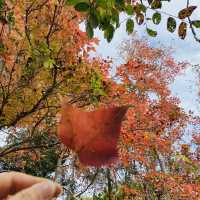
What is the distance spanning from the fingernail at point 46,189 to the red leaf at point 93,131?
9 centimetres

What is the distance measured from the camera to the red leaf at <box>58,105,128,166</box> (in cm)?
60

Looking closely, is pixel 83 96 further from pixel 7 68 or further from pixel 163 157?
pixel 163 157

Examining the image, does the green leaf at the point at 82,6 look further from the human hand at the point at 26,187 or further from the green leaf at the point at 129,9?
the human hand at the point at 26,187

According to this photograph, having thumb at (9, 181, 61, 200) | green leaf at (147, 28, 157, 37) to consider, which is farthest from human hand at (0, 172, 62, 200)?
green leaf at (147, 28, 157, 37)

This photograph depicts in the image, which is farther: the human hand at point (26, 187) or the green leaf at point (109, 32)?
the green leaf at point (109, 32)

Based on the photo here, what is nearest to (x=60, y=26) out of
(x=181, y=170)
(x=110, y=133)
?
(x=110, y=133)

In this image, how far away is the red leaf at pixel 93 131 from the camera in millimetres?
598

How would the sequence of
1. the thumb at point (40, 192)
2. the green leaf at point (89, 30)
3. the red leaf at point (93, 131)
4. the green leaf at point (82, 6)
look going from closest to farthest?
the thumb at point (40, 192) < the red leaf at point (93, 131) < the green leaf at point (82, 6) < the green leaf at point (89, 30)

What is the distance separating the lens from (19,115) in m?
9.05

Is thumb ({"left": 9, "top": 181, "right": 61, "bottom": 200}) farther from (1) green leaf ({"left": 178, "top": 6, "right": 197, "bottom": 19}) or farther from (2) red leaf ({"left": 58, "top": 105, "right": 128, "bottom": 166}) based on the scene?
(1) green leaf ({"left": 178, "top": 6, "right": 197, "bottom": 19})

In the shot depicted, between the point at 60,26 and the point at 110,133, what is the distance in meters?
8.41

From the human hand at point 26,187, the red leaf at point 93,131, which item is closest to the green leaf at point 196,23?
the red leaf at point 93,131

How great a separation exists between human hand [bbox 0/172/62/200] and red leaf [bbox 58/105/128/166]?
8cm

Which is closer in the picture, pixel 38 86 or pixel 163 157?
pixel 38 86
